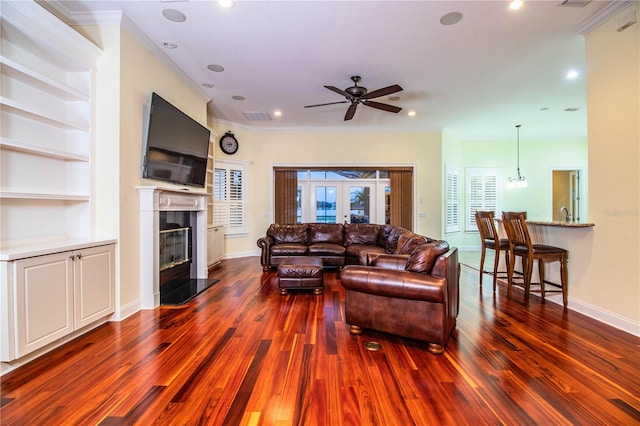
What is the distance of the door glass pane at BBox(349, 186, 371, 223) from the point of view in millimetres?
7500

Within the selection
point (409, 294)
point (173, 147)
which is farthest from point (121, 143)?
point (409, 294)

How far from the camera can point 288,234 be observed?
6.18 meters

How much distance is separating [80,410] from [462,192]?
886 centimetres

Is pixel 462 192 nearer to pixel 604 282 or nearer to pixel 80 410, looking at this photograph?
pixel 604 282

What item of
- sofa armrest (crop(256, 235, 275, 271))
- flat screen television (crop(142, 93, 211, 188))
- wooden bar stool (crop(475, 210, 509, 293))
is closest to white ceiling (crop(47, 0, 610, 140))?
flat screen television (crop(142, 93, 211, 188))

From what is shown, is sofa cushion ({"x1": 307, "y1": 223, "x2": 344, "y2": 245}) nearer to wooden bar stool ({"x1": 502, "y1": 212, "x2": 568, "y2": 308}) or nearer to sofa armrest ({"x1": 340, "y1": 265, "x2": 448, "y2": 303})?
wooden bar stool ({"x1": 502, "y1": 212, "x2": 568, "y2": 308})

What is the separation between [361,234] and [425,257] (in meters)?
3.60

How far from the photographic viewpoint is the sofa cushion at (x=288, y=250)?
18.5 feet

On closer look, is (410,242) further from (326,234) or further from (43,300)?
(43,300)

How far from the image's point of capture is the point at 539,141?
27.0 ft

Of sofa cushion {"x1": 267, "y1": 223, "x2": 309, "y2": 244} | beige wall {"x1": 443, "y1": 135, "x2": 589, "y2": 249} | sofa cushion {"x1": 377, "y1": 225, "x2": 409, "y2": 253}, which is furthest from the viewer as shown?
beige wall {"x1": 443, "y1": 135, "x2": 589, "y2": 249}

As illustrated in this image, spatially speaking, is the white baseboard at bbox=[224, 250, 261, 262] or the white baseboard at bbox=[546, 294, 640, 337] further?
the white baseboard at bbox=[224, 250, 261, 262]

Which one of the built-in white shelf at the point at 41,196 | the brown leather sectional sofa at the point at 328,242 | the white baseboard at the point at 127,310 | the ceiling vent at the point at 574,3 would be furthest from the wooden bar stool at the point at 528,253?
the built-in white shelf at the point at 41,196

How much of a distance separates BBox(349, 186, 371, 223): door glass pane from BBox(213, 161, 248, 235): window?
2.77m
